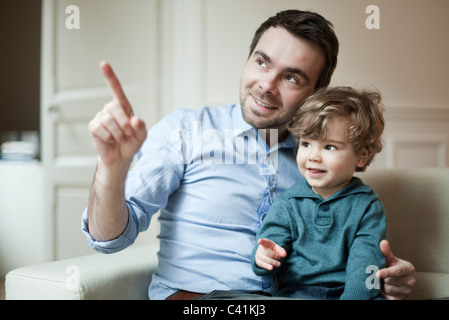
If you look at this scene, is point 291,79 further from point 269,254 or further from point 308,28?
point 269,254

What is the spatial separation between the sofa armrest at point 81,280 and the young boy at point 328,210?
0.86 ft

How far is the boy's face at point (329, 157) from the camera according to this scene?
2.38ft

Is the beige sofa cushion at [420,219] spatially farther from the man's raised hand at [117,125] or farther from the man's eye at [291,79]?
the man's raised hand at [117,125]

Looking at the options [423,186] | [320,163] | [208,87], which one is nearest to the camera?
[320,163]

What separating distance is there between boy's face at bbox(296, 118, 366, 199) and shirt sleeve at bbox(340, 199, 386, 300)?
0.09 m

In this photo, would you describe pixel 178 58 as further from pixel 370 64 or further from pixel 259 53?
pixel 370 64

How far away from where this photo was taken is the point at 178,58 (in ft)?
2.60

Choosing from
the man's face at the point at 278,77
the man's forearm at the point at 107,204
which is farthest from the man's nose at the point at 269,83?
the man's forearm at the point at 107,204

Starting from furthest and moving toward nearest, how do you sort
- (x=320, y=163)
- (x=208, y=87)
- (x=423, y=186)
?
(x=423, y=186) → (x=208, y=87) → (x=320, y=163)

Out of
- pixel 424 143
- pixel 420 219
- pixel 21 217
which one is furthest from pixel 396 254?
pixel 21 217

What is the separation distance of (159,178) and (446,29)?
0.60 m

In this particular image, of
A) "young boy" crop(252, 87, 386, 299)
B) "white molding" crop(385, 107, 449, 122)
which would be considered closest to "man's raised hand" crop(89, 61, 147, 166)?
"young boy" crop(252, 87, 386, 299)

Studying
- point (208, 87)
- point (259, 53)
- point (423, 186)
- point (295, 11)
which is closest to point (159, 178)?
point (208, 87)

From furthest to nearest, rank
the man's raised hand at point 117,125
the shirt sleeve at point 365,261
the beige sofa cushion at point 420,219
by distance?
the beige sofa cushion at point 420,219 → the shirt sleeve at point 365,261 → the man's raised hand at point 117,125
